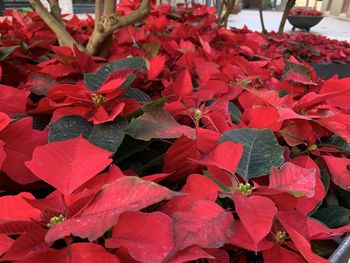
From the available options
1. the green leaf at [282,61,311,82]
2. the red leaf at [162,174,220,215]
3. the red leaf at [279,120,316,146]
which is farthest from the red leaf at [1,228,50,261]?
the green leaf at [282,61,311,82]

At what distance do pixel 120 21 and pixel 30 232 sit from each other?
725 mm

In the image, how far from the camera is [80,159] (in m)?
0.34

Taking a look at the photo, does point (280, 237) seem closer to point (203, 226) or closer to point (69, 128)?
point (203, 226)

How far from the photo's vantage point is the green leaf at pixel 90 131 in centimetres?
42

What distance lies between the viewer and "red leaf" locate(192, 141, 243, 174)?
38 cm

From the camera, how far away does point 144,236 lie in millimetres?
280

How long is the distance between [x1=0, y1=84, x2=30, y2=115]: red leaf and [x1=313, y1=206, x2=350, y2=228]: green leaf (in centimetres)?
41

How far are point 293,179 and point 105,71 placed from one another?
330 mm

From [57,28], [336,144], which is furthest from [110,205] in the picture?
[57,28]

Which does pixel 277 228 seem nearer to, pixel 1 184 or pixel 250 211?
pixel 250 211

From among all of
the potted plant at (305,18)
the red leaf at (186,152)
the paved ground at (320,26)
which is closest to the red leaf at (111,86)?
the red leaf at (186,152)

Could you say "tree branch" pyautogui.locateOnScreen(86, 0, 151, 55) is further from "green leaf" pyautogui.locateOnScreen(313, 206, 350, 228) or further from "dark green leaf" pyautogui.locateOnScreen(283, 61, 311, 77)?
"green leaf" pyautogui.locateOnScreen(313, 206, 350, 228)

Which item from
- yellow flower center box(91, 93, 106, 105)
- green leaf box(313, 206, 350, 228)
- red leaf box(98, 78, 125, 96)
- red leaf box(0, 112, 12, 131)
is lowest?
green leaf box(313, 206, 350, 228)

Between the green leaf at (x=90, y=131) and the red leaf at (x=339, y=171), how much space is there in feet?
0.88
